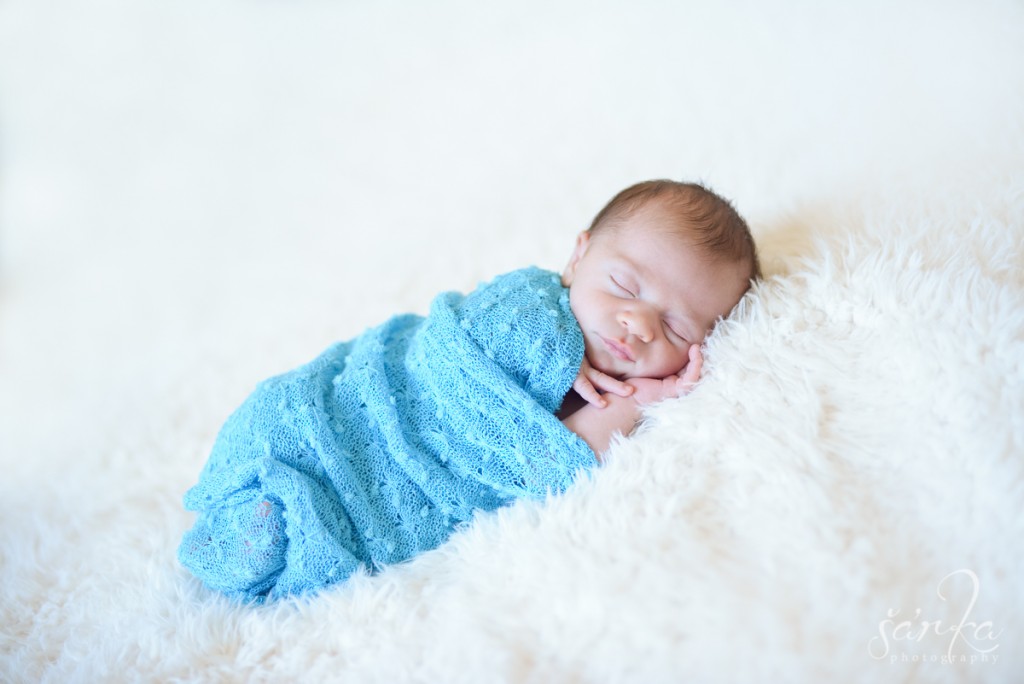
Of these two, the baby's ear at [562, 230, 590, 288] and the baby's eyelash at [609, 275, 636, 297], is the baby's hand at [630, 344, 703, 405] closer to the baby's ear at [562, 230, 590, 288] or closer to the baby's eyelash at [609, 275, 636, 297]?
the baby's eyelash at [609, 275, 636, 297]

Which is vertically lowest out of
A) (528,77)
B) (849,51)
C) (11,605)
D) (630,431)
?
(630,431)

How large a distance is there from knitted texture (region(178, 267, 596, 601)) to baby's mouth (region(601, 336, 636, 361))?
0.05 metres

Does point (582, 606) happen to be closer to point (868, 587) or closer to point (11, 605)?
point (868, 587)

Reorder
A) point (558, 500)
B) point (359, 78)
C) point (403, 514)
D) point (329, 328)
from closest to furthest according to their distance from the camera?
point (558, 500), point (403, 514), point (329, 328), point (359, 78)

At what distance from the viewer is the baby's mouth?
1.33 m

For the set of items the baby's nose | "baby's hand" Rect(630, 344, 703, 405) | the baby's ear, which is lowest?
"baby's hand" Rect(630, 344, 703, 405)

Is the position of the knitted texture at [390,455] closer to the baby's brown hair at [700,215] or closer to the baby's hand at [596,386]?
the baby's hand at [596,386]

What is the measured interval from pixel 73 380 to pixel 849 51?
7.14ft

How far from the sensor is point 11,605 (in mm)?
1322

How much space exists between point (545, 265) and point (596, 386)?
0.55m

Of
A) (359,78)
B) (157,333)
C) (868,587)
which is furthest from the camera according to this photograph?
(359,78)

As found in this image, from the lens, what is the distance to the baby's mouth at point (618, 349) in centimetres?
133

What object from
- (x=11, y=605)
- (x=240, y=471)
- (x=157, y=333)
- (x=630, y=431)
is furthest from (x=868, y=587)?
(x=157, y=333)

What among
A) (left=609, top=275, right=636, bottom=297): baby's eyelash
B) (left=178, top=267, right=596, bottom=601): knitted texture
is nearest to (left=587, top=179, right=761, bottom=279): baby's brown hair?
(left=609, top=275, right=636, bottom=297): baby's eyelash
